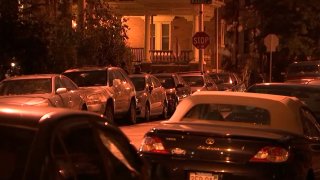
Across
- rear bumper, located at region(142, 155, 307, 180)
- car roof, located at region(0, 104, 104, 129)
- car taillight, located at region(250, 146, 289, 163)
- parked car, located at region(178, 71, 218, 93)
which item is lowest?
parked car, located at region(178, 71, 218, 93)

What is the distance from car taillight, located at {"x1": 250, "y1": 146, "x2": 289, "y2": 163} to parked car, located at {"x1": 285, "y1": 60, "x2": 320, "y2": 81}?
27.6m

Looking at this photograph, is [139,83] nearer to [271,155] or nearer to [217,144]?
[217,144]

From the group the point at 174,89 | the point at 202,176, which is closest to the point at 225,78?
the point at 174,89

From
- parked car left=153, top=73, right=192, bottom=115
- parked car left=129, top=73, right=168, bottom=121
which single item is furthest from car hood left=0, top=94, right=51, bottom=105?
parked car left=153, top=73, right=192, bottom=115

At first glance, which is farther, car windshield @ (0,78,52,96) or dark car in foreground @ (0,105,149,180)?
car windshield @ (0,78,52,96)

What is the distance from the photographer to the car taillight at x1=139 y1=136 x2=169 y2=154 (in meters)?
9.34

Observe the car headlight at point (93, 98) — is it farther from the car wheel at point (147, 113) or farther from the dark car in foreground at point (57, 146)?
the dark car in foreground at point (57, 146)

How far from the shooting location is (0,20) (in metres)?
24.7

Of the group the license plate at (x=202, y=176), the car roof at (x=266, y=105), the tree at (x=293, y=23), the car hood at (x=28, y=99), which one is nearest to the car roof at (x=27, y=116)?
the license plate at (x=202, y=176)

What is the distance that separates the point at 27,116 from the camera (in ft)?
17.2

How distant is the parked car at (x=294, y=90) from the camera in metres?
14.9

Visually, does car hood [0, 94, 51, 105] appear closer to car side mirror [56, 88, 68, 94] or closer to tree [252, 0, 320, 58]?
car side mirror [56, 88, 68, 94]

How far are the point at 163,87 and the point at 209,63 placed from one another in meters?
24.1

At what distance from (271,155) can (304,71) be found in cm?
2884
